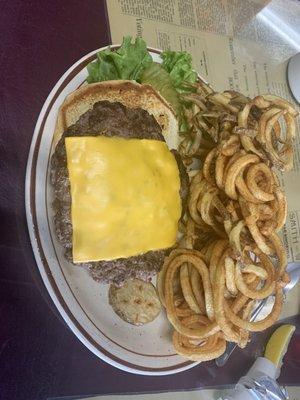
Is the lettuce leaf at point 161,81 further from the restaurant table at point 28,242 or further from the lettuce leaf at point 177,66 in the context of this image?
the restaurant table at point 28,242

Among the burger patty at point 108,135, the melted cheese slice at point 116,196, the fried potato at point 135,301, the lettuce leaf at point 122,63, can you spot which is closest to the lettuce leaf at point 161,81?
the lettuce leaf at point 122,63

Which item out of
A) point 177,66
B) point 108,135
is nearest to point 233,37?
point 177,66

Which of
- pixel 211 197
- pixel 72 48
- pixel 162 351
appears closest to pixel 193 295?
pixel 162 351

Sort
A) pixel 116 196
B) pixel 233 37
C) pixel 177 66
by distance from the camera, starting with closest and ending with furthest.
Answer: pixel 116 196 → pixel 177 66 → pixel 233 37

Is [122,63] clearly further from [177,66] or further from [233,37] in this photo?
[233,37]

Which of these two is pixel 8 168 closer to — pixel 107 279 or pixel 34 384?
pixel 107 279

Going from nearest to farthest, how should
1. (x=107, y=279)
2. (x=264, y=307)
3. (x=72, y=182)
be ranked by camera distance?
1. (x=72, y=182)
2. (x=107, y=279)
3. (x=264, y=307)
